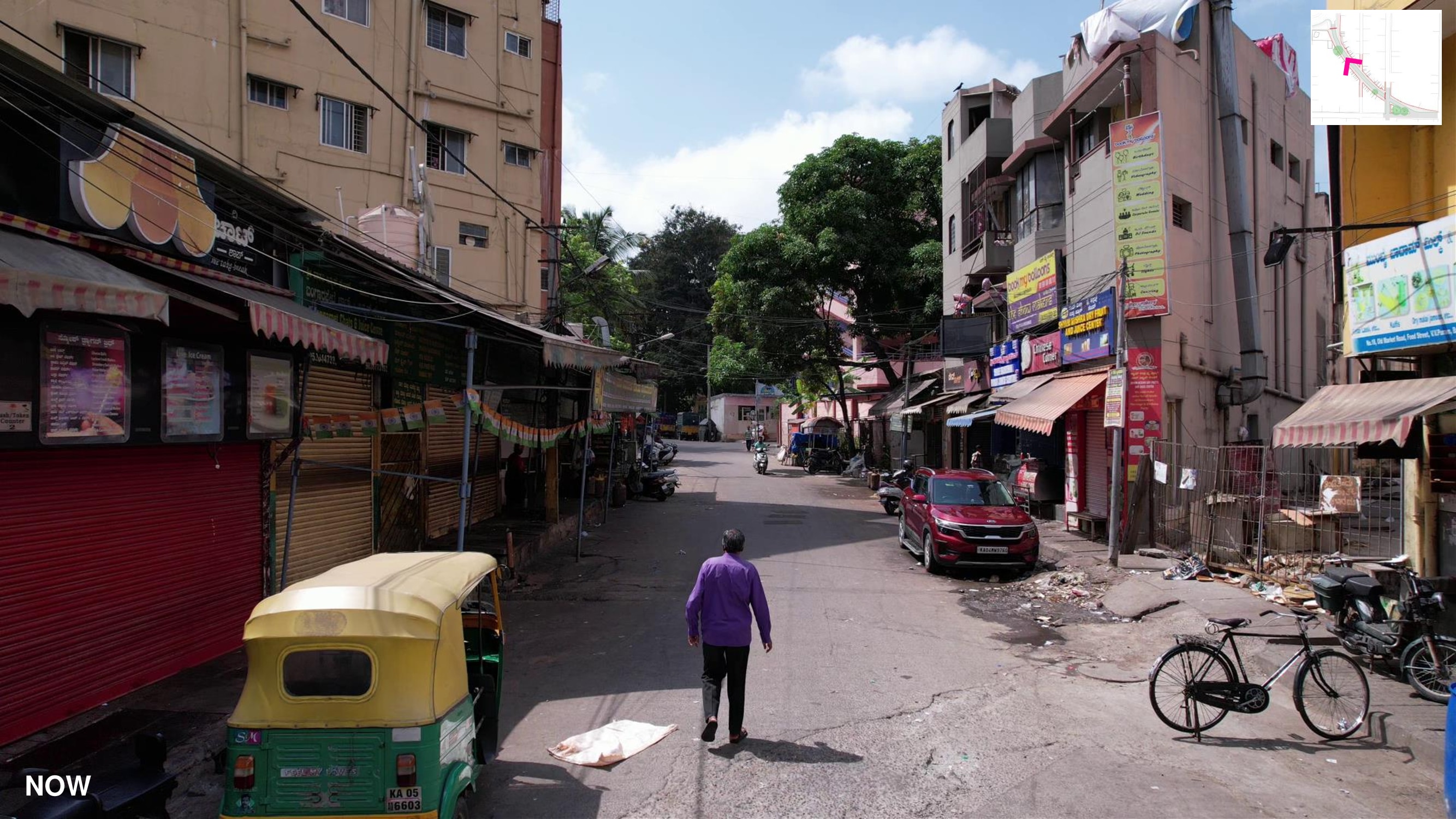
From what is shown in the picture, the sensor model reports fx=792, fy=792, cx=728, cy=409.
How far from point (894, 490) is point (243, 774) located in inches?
811

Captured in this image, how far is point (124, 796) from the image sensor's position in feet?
12.7

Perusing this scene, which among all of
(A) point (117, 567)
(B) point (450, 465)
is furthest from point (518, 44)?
(A) point (117, 567)

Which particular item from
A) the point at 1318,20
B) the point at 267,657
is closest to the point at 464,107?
the point at 1318,20

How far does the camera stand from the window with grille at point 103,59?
1597 centimetres

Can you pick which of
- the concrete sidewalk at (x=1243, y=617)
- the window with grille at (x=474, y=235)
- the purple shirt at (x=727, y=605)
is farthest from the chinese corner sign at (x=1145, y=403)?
the window with grille at (x=474, y=235)

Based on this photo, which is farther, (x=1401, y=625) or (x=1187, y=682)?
(x=1401, y=625)

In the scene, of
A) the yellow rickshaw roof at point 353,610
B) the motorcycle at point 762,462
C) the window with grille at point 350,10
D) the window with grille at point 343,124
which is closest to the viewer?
the yellow rickshaw roof at point 353,610

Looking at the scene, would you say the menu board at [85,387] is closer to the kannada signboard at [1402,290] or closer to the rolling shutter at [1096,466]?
the kannada signboard at [1402,290]

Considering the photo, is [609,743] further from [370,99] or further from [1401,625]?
[370,99]

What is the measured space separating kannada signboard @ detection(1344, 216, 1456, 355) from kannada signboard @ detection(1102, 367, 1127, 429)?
3.34m

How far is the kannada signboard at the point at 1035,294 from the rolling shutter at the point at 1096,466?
2.82 meters

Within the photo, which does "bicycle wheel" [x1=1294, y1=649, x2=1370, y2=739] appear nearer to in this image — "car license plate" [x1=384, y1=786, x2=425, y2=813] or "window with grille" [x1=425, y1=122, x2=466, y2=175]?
"car license plate" [x1=384, y1=786, x2=425, y2=813]

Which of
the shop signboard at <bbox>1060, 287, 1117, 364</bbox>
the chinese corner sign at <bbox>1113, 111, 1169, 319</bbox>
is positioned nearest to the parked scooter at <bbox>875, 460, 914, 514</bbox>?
the shop signboard at <bbox>1060, 287, 1117, 364</bbox>

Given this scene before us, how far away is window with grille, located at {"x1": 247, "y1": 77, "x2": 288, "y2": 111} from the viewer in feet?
60.3
